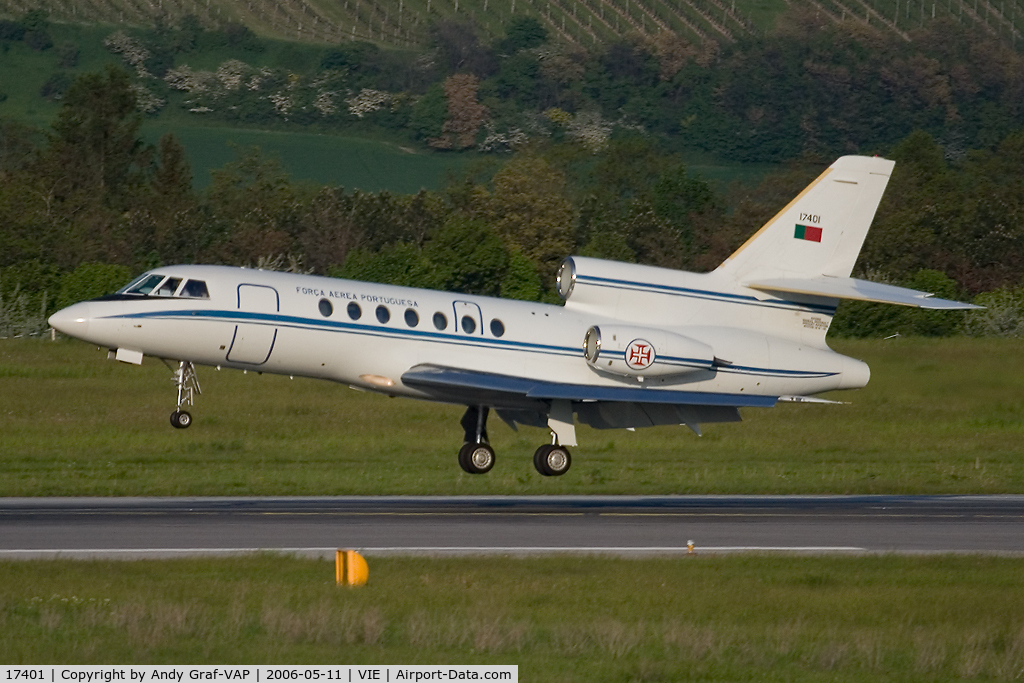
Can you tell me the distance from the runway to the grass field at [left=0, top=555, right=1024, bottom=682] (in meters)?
1.59

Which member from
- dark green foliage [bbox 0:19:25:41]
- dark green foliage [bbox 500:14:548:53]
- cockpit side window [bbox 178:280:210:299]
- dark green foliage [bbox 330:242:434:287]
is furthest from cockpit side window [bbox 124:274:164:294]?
dark green foliage [bbox 500:14:548:53]

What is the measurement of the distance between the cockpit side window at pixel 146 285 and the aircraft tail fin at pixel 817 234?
11287mm

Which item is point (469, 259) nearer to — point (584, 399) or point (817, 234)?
point (817, 234)

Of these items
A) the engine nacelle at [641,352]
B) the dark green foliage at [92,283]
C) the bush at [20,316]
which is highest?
the engine nacelle at [641,352]

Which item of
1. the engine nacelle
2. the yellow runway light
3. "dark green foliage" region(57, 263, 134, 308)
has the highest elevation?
the engine nacelle

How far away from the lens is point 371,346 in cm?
2859

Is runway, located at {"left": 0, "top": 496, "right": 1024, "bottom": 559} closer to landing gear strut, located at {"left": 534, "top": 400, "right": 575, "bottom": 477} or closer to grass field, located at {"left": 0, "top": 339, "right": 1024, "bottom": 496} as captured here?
landing gear strut, located at {"left": 534, "top": 400, "right": 575, "bottom": 477}

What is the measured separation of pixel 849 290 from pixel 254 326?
38.7ft

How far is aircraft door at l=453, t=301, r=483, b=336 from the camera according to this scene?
96.4ft

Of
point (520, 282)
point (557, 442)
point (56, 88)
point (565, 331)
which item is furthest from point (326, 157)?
point (557, 442)

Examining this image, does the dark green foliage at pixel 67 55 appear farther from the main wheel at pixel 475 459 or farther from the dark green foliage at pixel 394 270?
the main wheel at pixel 475 459

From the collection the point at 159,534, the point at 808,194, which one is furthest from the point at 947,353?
the point at 159,534

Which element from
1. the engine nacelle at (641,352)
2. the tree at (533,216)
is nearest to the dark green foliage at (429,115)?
the tree at (533,216)

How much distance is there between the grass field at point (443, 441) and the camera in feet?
112
